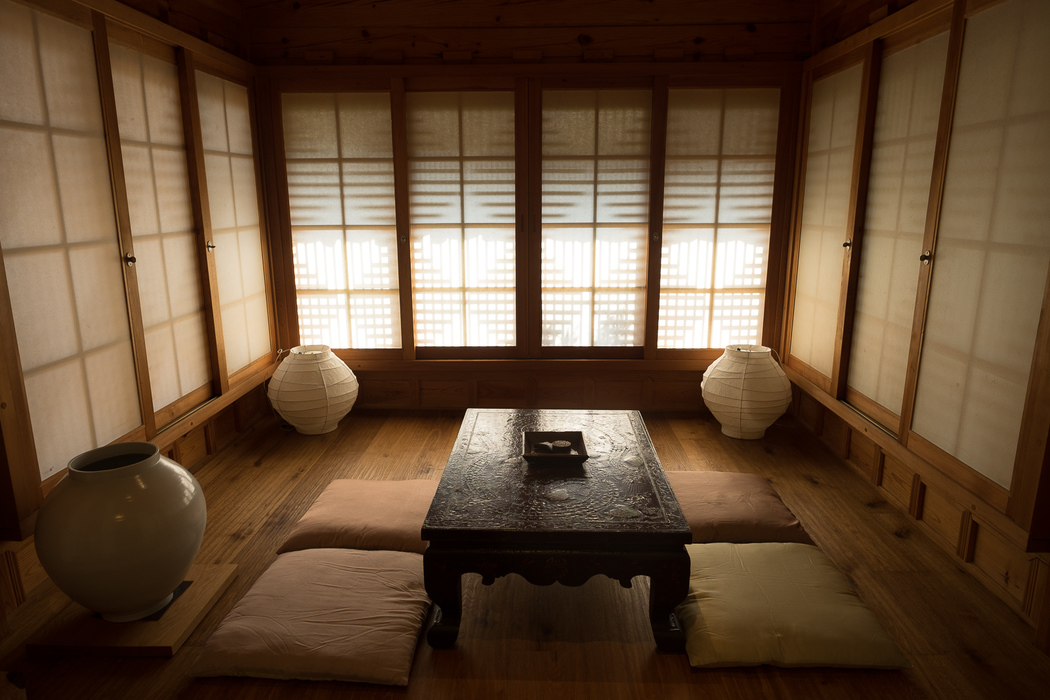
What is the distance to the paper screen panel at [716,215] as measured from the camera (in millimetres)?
3953

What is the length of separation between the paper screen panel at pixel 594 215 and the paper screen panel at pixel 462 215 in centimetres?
26

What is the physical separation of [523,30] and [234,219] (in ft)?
6.67

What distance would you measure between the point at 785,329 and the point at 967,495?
6.15ft

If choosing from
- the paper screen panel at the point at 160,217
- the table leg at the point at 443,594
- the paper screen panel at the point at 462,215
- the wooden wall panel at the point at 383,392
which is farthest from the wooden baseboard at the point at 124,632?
the paper screen panel at the point at 462,215

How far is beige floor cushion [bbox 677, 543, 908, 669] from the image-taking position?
197 centimetres

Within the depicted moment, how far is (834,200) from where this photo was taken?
3.49m

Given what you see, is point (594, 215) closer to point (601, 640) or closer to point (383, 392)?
point (383, 392)

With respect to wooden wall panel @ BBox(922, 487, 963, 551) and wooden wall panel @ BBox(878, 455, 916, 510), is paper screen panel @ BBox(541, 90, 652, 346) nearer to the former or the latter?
wooden wall panel @ BBox(878, 455, 916, 510)

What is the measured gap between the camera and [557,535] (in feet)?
6.43

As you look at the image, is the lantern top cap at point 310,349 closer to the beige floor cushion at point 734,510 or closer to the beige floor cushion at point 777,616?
the beige floor cushion at point 734,510

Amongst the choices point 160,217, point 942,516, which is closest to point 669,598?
point 942,516

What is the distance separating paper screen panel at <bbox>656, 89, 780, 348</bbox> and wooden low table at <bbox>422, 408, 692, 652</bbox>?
2094 mm

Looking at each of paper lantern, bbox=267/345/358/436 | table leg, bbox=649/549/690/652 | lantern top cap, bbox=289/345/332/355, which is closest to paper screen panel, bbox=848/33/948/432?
table leg, bbox=649/549/690/652

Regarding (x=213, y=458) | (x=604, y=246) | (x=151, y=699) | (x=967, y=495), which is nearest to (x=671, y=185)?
(x=604, y=246)
